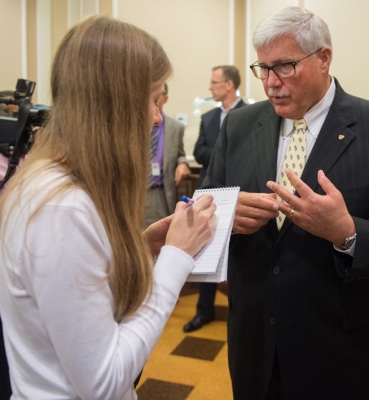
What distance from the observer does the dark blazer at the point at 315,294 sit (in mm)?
1428

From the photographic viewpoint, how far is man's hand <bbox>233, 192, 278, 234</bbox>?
1357mm

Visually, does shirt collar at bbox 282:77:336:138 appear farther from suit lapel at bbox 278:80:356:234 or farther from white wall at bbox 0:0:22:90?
white wall at bbox 0:0:22:90

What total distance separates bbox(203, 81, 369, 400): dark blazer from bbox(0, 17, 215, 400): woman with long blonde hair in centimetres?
62

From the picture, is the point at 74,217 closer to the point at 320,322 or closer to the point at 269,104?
the point at 320,322

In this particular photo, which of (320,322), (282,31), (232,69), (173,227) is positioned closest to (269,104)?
(282,31)

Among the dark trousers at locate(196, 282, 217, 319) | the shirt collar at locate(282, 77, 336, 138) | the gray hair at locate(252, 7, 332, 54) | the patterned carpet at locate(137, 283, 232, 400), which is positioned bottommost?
the patterned carpet at locate(137, 283, 232, 400)

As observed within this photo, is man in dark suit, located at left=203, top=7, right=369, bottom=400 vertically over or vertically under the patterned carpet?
over

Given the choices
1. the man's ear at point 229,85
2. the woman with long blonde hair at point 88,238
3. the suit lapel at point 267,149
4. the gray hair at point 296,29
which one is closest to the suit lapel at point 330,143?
the suit lapel at point 267,149

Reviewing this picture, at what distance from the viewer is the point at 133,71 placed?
0.88 m

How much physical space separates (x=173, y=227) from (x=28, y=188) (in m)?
0.32

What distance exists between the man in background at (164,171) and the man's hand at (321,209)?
2580 millimetres

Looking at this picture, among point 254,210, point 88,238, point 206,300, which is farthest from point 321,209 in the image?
point 206,300

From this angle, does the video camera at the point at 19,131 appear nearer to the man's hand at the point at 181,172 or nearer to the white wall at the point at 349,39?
the man's hand at the point at 181,172

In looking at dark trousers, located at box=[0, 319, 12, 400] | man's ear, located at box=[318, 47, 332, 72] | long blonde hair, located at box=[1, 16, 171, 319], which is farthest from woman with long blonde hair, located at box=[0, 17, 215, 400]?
man's ear, located at box=[318, 47, 332, 72]
